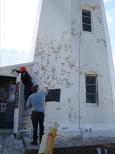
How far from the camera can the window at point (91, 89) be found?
44.0ft

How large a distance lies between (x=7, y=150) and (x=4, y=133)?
12.4ft

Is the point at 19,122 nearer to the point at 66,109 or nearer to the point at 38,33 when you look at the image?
the point at 66,109

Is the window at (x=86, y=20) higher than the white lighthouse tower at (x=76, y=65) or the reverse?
higher

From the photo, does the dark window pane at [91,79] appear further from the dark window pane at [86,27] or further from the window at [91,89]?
the dark window pane at [86,27]

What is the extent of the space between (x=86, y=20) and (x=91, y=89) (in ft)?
10.2

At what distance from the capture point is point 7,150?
998 cm

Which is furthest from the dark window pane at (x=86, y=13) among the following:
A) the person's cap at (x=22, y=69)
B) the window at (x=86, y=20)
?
the person's cap at (x=22, y=69)

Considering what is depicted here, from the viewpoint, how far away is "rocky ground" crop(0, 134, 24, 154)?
9.90m

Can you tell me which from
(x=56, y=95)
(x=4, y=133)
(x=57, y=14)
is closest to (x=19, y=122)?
(x=4, y=133)

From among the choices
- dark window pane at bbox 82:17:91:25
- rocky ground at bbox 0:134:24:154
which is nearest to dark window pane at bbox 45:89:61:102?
rocky ground at bbox 0:134:24:154

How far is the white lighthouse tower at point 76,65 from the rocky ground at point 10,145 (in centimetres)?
170

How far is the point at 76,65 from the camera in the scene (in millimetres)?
13250

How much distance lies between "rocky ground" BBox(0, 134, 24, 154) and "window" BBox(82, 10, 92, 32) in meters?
5.60

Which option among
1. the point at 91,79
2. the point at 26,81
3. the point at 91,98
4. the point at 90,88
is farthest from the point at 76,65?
the point at 26,81
